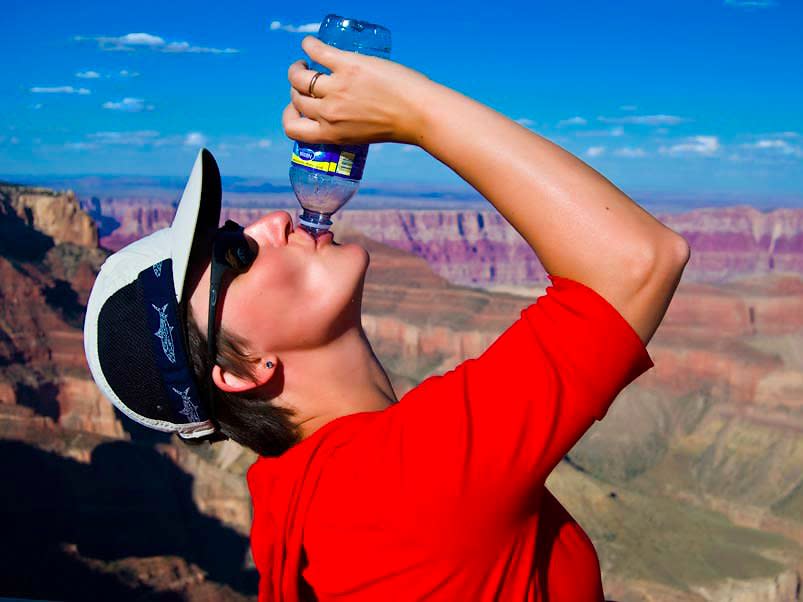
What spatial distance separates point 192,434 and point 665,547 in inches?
1545

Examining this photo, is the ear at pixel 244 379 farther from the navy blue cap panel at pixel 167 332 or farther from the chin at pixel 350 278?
the chin at pixel 350 278

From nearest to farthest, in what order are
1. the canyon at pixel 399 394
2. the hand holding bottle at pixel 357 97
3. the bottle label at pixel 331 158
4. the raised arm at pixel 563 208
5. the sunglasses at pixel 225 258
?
1. the raised arm at pixel 563 208
2. the hand holding bottle at pixel 357 97
3. the sunglasses at pixel 225 258
4. the bottle label at pixel 331 158
5. the canyon at pixel 399 394

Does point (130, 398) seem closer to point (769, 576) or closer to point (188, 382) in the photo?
point (188, 382)

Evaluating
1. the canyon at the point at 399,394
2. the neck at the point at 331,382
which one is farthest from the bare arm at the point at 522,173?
the canyon at the point at 399,394

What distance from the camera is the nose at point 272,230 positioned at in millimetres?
1761

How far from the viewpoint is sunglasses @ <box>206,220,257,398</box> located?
1672 mm

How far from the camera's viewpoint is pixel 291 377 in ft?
5.82

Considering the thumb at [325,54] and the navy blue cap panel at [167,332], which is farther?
the navy blue cap panel at [167,332]

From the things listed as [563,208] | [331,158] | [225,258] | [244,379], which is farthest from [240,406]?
[563,208]

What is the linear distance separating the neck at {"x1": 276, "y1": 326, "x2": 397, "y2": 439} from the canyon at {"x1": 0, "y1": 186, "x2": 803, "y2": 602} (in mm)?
28626

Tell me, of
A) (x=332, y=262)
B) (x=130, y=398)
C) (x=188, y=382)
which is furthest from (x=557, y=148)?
(x=130, y=398)

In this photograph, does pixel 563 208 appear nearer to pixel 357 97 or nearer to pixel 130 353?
pixel 357 97

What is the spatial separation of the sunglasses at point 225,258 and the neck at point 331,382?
18 centimetres

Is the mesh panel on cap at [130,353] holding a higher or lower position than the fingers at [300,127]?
lower
